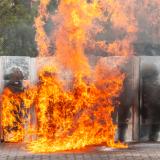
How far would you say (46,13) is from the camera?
62.6 feet

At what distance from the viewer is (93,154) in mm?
10891

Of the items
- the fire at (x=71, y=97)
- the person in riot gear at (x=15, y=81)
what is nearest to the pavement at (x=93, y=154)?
the fire at (x=71, y=97)

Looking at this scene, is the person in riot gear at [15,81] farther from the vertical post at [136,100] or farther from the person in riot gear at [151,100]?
the person in riot gear at [151,100]

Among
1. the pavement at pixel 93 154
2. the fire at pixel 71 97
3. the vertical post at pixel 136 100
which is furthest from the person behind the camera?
the vertical post at pixel 136 100

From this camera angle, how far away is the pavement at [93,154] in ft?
34.4

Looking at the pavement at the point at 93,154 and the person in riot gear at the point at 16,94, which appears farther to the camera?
the person in riot gear at the point at 16,94

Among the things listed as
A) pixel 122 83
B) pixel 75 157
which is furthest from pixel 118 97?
pixel 75 157

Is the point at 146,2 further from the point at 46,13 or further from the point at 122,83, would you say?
the point at 122,83

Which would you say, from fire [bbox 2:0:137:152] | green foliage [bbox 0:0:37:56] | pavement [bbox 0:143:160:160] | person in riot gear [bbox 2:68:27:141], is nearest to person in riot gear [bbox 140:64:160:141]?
fire [bbox 2:0:137:152]

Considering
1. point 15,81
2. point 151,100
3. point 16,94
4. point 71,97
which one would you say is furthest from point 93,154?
point 15,81

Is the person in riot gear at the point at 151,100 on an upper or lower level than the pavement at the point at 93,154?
upper

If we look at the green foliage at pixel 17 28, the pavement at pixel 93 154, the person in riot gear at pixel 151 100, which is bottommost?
the pavement at pixel 93 154

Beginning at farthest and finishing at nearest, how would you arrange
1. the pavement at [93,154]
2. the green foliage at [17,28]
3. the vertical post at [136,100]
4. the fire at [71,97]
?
the green foliage at [17,28], the vertical post at [136,100], the fire at [71,97], the pavement at [93,154]

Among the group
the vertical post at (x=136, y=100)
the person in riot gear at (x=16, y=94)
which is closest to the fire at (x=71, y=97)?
the person in riot gear at (x=16, y=94)
